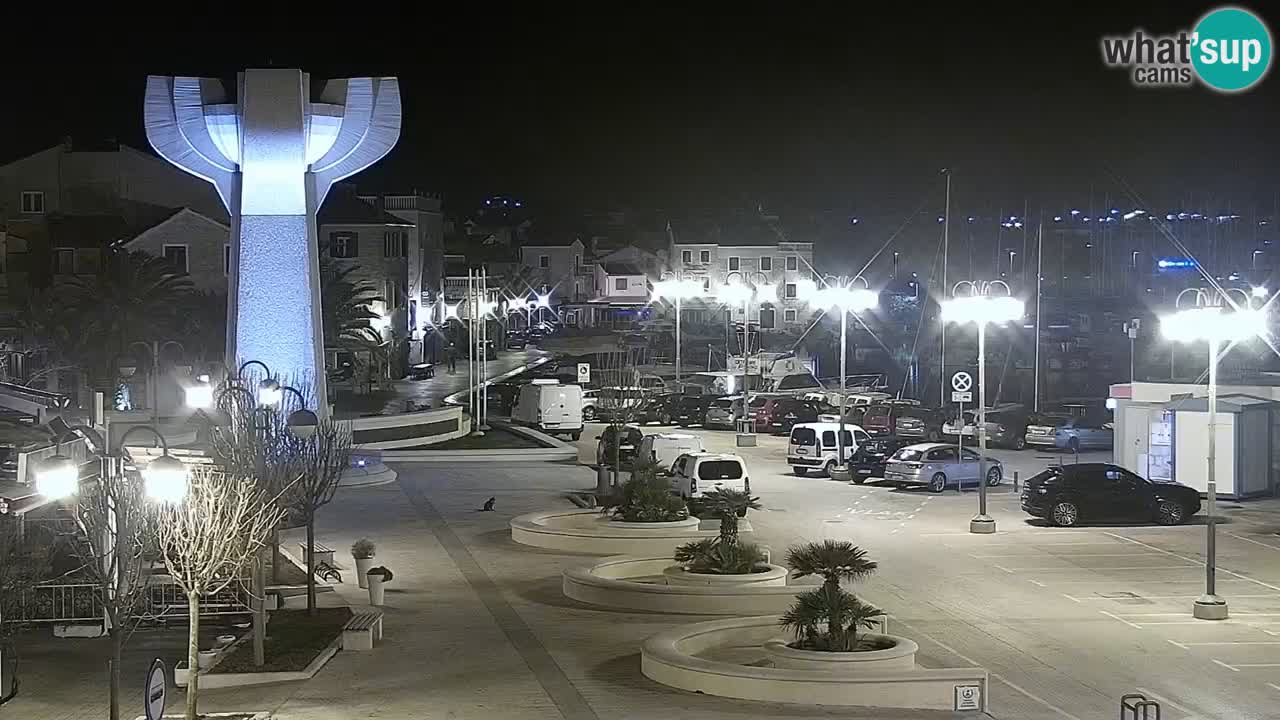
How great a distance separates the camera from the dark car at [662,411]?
68688 mm

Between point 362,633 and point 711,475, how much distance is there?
18111 mm

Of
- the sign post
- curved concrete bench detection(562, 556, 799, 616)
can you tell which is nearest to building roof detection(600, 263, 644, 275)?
curved concrete bench detection(562, 556, 799, 616)

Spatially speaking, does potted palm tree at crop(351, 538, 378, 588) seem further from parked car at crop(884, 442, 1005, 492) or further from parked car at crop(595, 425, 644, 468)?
parked car at crop(884, 442, 1005, 492)

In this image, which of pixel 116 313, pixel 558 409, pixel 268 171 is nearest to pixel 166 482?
pixel 268 171

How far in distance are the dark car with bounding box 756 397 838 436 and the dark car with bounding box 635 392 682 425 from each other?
15.6 feet

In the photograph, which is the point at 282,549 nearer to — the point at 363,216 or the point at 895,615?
the point at 895,615

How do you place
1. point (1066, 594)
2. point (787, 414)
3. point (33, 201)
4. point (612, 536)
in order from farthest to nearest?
point (33, 201) < point (787, 414) < point (612, 536) < point (1066, 594)

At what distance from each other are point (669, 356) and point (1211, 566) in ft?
277

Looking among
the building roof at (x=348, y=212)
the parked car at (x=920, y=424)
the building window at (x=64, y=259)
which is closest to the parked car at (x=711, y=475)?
the parked car at (x=920, y=424)

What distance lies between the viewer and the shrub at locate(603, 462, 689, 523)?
34.5 metres

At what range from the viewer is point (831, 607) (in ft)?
66.9

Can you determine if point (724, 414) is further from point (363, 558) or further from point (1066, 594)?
point (363, 558)

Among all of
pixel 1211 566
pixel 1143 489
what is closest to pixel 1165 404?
pixel 1143 489

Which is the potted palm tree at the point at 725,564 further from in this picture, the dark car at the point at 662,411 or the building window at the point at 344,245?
the building window at the point at 344,245
